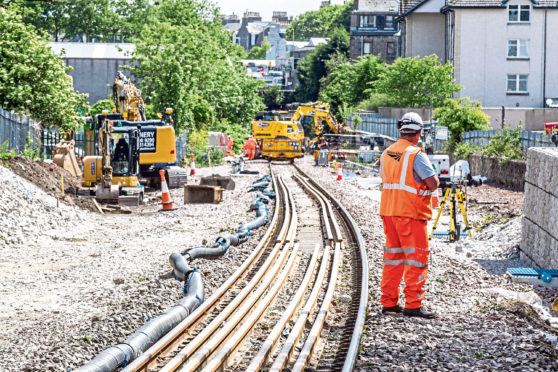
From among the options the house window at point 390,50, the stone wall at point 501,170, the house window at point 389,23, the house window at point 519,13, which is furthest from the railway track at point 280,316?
the house window at point 389,23

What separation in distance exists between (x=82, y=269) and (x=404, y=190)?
6.15m

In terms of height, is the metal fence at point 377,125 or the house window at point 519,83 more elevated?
the house window at point 519,83

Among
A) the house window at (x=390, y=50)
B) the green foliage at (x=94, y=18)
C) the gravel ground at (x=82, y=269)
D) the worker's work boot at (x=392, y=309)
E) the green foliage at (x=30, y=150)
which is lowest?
the gravel ground at (x=82, y=269)

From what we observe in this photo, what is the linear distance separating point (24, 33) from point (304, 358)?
2791 centimetres

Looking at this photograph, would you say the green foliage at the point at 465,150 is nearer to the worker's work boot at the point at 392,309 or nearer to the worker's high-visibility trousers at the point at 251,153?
the worker's high-visibility trousers at the point at 251,153

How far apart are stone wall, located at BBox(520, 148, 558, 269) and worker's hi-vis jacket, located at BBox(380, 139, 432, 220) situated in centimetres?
341

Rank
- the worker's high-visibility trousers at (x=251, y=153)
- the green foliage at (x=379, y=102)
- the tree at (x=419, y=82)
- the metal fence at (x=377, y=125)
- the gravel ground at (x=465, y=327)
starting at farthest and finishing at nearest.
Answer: the green foliage at (x=379, y=102) → the tree at (x=419, y=82) → the metal fence at (x=377, y=125) → the worker's high-visibility trousers at (x=251, y=153) → the gravel ground at (x=465, y=327)

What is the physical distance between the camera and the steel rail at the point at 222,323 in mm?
7586

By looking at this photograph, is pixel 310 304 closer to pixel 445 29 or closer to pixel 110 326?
pixel 110 326

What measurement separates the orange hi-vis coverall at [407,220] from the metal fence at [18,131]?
18.2 meters

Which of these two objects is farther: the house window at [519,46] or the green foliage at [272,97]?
the green foliage at [272,97]

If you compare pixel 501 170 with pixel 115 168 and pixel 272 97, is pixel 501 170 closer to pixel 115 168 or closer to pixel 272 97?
pixel 115 168

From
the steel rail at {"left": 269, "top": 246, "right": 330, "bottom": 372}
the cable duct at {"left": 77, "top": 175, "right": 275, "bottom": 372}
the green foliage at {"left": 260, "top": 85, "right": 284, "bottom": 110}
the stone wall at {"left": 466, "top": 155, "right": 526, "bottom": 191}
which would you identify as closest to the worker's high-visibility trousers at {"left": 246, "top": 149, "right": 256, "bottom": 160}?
the stone wall at {"left": 466, "top": 155, "right": 526, "bottom": 191}

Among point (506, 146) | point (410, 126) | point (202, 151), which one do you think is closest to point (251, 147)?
point (202, 151)
